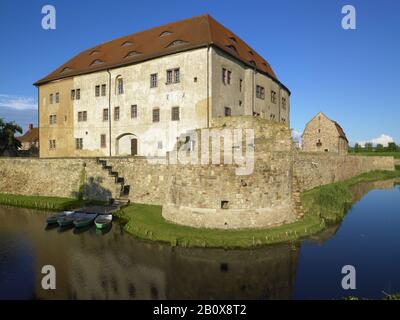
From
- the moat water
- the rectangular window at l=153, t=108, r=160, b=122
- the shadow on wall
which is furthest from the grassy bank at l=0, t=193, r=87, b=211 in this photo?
the rectangular window at l=153, t=108, r=160, b=122

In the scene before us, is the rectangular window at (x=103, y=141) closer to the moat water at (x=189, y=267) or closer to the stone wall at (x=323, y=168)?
the moat water at (x=189, y=267)

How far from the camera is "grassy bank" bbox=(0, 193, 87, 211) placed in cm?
2463

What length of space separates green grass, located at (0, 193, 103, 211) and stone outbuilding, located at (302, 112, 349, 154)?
3997cm

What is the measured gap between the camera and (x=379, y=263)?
13.4m

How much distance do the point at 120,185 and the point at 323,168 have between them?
2342 cm

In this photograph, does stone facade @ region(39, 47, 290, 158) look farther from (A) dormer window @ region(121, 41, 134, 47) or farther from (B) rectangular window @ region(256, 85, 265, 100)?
(A) dormer window @ region(121, 41, 134, 47)

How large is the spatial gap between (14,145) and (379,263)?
177ft

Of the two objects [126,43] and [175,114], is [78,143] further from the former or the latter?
[175,114]

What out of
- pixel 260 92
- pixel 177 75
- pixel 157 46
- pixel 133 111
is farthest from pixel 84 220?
pixel 260 92

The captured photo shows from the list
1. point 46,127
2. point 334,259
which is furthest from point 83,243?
point 46,127

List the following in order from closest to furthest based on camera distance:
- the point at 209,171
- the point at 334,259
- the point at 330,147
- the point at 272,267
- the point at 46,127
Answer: the point at 272,267
the point at 334,259
the point at 209,171
the point at 46,127
the point at 330,147

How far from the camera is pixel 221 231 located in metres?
16.0

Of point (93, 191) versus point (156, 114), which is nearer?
point (93, 191)
